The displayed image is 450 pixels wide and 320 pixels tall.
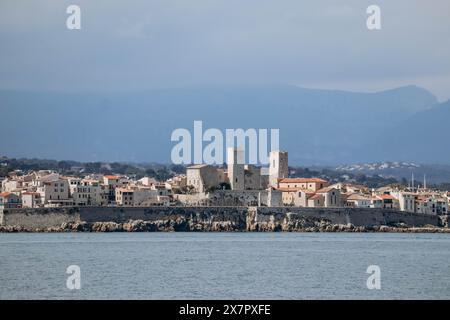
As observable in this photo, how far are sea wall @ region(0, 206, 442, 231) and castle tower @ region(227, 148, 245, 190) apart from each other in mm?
5186

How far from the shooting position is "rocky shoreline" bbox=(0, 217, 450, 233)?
67325mm

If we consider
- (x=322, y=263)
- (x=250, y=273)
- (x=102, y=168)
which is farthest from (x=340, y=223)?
(x=102, y=168)

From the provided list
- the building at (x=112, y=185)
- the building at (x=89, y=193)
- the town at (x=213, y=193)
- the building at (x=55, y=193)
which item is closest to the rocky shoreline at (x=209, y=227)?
the town at (x=213, y=193)

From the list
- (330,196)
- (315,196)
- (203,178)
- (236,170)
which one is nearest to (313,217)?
(315,196)

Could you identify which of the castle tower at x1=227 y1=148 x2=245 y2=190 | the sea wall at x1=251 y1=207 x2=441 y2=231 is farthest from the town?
the sea wall at x1=251 y1=207 x2=441 y2=231

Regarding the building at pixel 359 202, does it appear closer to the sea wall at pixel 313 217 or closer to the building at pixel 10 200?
the sea wall at pixel 313 217

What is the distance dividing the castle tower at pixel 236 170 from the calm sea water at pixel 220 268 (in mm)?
19475

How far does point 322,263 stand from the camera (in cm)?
4147

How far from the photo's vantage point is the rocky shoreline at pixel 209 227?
2651 inches
